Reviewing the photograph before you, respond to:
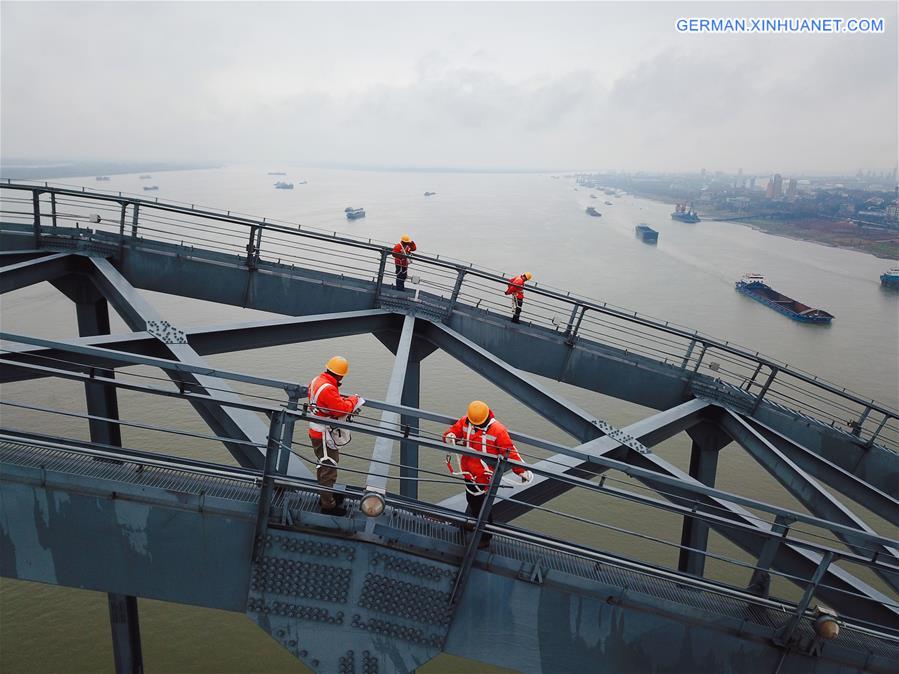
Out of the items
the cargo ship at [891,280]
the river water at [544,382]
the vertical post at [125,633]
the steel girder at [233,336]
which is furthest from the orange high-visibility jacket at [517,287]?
the cargo ship at [891,280]

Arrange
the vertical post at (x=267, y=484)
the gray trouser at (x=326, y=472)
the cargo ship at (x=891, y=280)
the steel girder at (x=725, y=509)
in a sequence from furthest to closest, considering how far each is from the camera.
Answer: the cargo ship at (x=891, y=280) → the steel girder at (x=725, y=509) → the gray trouser at (x=326, y=472) → the vertical post at (x=267, y=484)

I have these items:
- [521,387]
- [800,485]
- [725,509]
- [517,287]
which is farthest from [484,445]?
[517,287]

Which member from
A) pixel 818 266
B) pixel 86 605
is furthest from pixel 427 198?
pixel 86 605

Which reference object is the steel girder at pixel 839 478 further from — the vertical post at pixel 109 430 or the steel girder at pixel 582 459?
the vertical post at pixel 109 430

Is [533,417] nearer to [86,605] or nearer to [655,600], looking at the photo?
[86,605]

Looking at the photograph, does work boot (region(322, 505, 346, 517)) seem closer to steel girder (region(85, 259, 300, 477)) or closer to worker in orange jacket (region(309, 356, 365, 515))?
worker in orange jacket (region(309, 356, 365, 515))

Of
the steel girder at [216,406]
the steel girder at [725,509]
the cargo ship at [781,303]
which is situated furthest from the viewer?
the cargo ship at [781,303]
